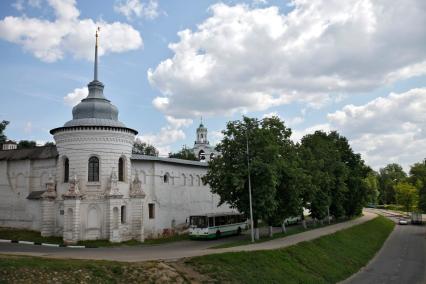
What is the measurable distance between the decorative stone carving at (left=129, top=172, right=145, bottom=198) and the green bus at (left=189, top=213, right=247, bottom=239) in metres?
5.49

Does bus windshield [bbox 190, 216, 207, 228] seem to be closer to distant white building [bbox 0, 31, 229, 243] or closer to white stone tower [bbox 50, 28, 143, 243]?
distant white building [bbox 0, 31, 229, 243]

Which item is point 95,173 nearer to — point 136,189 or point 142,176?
point 136,189

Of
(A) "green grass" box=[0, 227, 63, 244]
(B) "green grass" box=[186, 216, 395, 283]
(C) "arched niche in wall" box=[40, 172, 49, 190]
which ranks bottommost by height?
(B) "green grass" box=[186, 216, 395, 283]

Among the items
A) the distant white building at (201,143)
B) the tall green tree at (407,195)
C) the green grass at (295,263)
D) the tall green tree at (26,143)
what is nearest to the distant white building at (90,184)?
the green grass at (295,263)

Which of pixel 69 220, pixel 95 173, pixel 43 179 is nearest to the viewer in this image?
pixel 69 220

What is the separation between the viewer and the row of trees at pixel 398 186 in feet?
245

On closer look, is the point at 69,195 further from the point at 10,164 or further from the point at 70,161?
the point at 10,164

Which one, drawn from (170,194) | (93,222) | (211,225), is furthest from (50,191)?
(211,225)

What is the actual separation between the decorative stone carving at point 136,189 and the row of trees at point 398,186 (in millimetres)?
37918

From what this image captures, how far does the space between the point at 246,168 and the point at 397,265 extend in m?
14.5

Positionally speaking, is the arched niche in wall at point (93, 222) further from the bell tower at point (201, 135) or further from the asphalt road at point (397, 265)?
the bell tower at point (201, 135)

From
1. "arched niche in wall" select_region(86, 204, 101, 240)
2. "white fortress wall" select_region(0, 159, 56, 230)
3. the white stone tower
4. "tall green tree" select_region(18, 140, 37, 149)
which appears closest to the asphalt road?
the white stone tower

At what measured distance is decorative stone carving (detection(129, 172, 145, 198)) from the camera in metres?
40.3

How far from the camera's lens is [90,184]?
1490 inches
